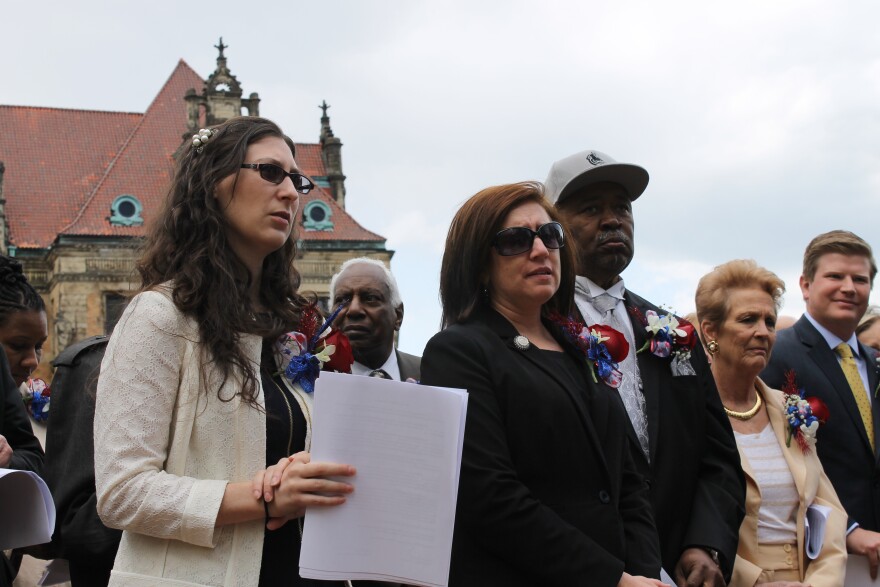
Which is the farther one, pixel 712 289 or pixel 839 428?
pixel 839 428

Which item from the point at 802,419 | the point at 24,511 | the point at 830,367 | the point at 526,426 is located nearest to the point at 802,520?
the point at 802,419

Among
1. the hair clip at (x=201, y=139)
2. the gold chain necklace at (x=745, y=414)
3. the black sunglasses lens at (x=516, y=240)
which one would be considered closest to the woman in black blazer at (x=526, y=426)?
the black sunglasses lens at (x=516, y=240)

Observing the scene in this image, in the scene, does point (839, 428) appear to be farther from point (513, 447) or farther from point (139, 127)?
point (139, 127)

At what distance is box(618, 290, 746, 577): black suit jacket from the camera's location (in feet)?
12.5

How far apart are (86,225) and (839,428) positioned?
109 feet

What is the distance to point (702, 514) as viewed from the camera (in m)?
3.82

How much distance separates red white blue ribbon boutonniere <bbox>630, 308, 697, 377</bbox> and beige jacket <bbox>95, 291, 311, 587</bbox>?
174cm

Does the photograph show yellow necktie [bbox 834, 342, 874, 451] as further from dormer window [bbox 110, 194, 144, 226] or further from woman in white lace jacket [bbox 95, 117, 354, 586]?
dormer window [bbox 110, 194, 144, 226]

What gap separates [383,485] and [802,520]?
2490 mm

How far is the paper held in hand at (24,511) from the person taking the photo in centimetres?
306

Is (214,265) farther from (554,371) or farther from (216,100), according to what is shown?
(216,100)

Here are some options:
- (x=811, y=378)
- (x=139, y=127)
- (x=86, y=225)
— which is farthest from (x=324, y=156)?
(x=811, y=378)

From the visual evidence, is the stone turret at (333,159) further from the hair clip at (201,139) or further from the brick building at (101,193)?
the hair clip at (201,139)

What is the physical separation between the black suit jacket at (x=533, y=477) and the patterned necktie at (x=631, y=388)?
584 millimetres
